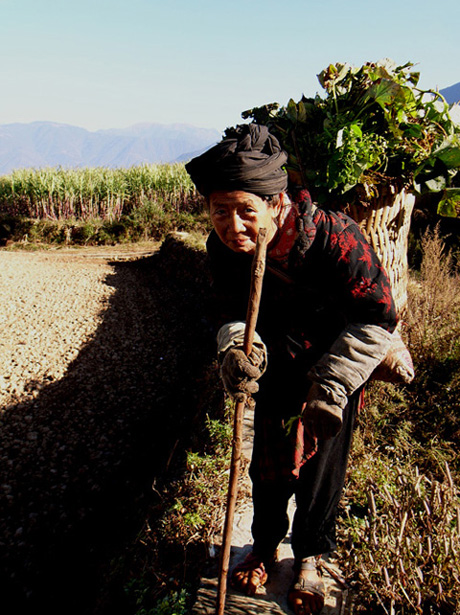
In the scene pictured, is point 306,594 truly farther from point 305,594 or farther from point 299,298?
point 299,298

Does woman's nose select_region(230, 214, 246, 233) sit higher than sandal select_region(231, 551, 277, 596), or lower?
higher

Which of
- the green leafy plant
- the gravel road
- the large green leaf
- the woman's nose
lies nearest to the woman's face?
the woman's nose

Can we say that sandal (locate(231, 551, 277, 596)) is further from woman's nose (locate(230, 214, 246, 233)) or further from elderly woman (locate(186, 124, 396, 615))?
woman's nose (locate(230, 214, 246, 233))

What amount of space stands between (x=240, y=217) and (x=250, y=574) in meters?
1.34

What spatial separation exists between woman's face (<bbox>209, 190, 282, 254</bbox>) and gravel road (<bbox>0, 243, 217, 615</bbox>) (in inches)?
71.5

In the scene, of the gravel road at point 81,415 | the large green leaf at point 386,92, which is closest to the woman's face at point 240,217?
the large green leaf at point 386,92

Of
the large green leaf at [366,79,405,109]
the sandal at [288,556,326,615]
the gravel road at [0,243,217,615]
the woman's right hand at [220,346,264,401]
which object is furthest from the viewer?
the gravel road at [0,243,217,615]

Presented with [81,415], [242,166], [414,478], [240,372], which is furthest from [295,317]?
[81,415]

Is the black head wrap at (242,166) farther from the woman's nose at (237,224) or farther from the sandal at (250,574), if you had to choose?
the sandal at (250,574)

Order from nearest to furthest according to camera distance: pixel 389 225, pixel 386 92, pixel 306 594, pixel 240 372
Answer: pixel 240 372
pixel 306 594
pixel 386 92
pixel 389 225

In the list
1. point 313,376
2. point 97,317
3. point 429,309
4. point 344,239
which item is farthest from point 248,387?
point 97,317

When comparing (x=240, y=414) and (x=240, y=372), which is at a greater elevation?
(x=240, y=372)

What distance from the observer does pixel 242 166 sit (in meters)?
1.20

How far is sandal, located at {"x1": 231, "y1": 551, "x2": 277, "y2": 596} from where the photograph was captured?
66.1 inches
